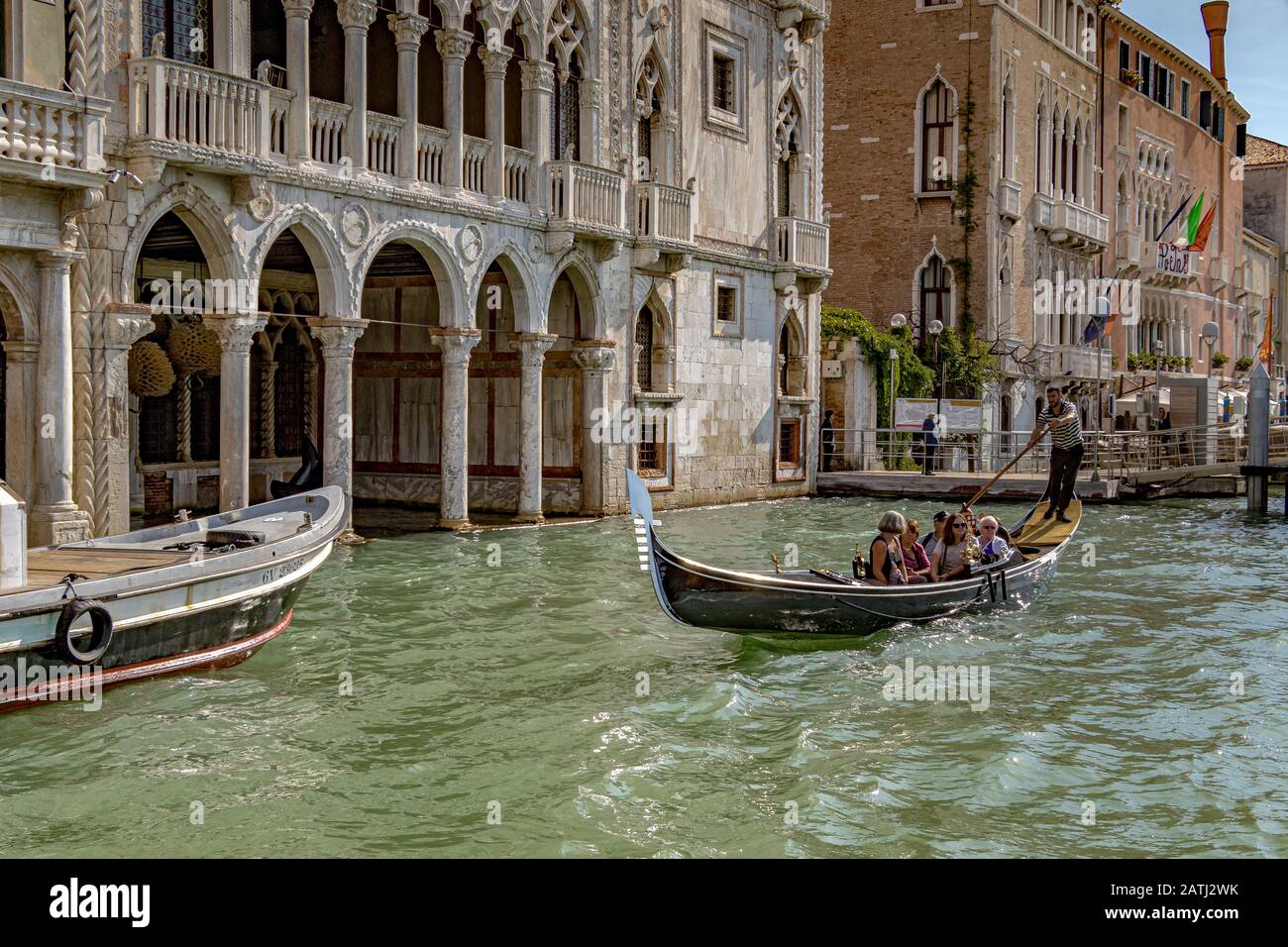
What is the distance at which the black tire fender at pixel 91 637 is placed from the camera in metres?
7.93

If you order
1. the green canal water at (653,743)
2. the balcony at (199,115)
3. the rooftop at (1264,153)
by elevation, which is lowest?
the green canal water at (653,743)

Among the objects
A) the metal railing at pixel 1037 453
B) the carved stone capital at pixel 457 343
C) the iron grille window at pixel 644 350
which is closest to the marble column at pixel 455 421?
the carved stone capital at pixel 457 343

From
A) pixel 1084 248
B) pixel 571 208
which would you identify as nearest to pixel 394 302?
pixel 571 208

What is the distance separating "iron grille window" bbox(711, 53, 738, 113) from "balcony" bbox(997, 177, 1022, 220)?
396 inches

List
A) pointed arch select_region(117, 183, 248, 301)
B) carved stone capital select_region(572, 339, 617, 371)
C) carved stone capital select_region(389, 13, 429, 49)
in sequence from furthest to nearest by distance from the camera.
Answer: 1. carved stone capital select_region(572, 339, 617, 371)
2. carved stone capital select_region(389, 13, 429, 49)
3. pointed arch select_region(117, 183, 248, 301)

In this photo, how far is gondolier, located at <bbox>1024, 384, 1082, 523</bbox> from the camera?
14.7 metres

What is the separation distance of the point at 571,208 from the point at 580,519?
415 centimetres

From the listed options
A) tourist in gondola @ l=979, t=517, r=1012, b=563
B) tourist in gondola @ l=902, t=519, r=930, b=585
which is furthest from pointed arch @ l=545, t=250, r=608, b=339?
tourist in gondola @ l=902, t=519, r=930, b=585

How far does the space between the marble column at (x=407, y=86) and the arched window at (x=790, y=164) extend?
921 cm

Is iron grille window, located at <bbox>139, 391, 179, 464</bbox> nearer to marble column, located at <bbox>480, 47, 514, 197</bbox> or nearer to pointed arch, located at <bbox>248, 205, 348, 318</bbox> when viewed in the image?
pointed arch, located at <bbox>248, 205, 348, 318</bbox>

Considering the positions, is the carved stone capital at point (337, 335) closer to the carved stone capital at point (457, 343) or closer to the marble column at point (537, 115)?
the carved stone capital at point (457, 343)

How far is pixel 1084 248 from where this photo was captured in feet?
118

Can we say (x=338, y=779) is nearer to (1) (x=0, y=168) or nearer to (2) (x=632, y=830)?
(2) (x=632, y=830)

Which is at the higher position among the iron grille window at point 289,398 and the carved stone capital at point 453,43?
the carved stone capital at point 453,43
